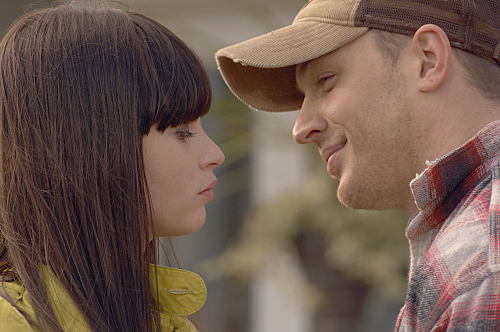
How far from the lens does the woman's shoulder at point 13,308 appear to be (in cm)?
111

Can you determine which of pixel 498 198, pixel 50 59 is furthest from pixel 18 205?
pixel 498 198

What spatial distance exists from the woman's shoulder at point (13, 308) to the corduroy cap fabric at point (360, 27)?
3.31 feet

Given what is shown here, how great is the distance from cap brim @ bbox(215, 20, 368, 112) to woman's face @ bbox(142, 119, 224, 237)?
383mm

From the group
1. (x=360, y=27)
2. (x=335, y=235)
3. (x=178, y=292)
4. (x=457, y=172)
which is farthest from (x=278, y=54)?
(x=335, y=235)

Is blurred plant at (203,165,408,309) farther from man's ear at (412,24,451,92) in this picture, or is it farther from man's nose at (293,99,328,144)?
man's ear at (412,24,451,92)

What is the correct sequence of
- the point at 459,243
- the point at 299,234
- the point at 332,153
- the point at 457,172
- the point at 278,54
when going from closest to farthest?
the point at 459,243 < the point at 457,172 < the point at 278,54 < the point at 332,153 < the point at 299,234

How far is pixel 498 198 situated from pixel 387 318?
2634mm

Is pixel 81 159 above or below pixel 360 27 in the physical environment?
below

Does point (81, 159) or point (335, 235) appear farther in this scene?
point (335, 235)

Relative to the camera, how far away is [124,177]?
137cm

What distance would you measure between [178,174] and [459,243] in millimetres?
780

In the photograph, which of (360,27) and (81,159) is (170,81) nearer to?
(81,159)

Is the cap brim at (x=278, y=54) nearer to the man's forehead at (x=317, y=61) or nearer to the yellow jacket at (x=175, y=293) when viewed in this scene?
the man's forehead at (x=317, y=61)

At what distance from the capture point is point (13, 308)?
44.8 inches
